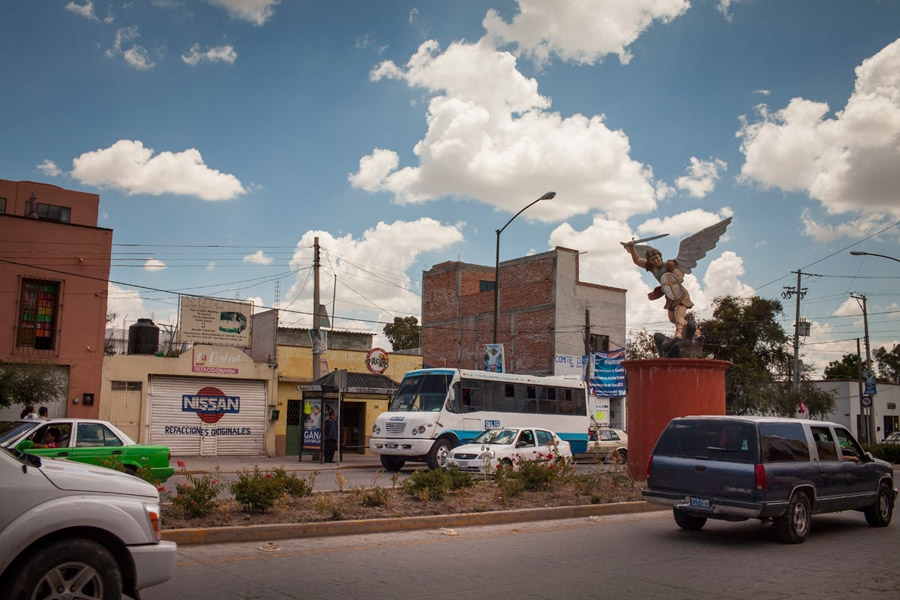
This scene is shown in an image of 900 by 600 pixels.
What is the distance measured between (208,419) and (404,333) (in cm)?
4641

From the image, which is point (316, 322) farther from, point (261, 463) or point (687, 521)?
point (687, 521)

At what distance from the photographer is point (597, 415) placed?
40.5 m

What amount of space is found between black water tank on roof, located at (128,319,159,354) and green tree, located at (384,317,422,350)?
44102mm

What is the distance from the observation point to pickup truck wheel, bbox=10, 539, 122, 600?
470 cm

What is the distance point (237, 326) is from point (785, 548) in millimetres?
24597

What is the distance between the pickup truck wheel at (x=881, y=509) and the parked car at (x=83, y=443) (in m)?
12.2

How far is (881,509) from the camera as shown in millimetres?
12016


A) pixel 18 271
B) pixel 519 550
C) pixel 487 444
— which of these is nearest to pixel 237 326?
pixel 18 271

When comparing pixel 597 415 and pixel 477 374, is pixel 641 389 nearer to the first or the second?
pixel 477 374

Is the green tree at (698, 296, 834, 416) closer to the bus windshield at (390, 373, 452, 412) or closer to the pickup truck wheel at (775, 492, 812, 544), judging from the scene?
the bus windshield at (390, 373, 452, 412)

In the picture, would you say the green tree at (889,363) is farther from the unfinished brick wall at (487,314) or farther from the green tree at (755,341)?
the unfinished brick wall at (487,314)

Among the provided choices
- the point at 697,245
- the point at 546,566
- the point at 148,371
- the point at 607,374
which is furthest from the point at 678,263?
the point at 607,374

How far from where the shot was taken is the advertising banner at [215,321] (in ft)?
95.9

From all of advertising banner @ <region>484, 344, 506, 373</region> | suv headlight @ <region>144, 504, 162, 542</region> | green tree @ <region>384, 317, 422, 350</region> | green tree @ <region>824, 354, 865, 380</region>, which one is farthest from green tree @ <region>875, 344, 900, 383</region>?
suv headlight @ <region>144, 504, 162, 542</region>
